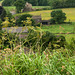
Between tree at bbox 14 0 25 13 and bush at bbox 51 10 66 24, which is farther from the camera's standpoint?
bush at bbox 51 10 66 24

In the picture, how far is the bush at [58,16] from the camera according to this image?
37.5m

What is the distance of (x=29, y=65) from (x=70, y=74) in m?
0.97

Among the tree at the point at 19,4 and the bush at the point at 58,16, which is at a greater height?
the tree at the point at 19,4

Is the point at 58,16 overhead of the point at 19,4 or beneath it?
beneath

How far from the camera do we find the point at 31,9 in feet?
133

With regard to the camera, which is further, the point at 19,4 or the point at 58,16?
the point at 58,16

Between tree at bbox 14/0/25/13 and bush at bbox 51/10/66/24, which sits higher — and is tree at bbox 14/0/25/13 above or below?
above

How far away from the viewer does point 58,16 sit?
38.5 meters

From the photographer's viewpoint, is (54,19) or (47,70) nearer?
(47,70)

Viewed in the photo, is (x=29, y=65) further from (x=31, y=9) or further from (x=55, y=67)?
(x=31, y=9)

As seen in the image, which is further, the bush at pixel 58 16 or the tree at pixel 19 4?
the bush at pixel 58 16

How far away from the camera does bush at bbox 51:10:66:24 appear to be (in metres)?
37.5

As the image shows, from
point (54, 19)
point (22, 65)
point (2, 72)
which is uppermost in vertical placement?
point (22, 65)

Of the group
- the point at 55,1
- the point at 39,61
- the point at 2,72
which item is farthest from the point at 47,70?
the point at 55,1
